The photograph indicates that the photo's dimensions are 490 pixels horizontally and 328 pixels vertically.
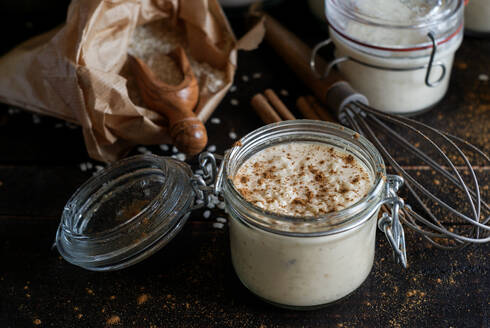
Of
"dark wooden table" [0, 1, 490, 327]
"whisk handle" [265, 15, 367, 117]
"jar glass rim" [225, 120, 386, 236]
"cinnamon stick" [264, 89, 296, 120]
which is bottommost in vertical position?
"dark wooden table" [0, 1, 490, 327]

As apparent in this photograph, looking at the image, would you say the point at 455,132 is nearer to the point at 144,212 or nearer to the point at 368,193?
the point at 368,193

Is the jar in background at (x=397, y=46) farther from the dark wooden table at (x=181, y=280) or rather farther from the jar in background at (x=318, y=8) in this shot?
the jar in background at (x=318, y=8)

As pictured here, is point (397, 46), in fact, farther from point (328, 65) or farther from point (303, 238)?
point (303, 238)

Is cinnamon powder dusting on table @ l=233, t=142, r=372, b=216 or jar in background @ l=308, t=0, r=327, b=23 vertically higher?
cinnamon powder dusting on table @ l=233, t=142, r=372, b=216

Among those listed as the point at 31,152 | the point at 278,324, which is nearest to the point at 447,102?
the point at 278,324

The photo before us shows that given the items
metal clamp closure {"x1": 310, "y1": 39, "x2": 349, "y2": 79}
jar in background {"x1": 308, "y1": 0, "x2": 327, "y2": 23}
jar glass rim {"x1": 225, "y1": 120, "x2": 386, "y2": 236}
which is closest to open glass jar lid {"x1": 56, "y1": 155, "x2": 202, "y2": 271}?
jar glass rim {"x1": 225, "y1": 120, "x2": 386, "y2": 236}

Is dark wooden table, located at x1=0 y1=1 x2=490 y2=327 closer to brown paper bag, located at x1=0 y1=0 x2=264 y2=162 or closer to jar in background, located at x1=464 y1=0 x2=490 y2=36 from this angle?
brown paper bag, located at x1=0 y1=0 x2=264 y2=162
